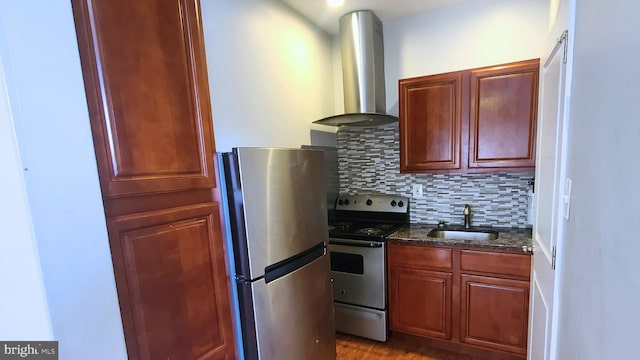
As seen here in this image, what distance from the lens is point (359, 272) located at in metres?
2.29

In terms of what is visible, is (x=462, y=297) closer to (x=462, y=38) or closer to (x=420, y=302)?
(x=420, y=302)

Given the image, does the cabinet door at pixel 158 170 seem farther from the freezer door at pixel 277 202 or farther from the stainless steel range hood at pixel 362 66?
the stainless steel range hood at pixel 362 66

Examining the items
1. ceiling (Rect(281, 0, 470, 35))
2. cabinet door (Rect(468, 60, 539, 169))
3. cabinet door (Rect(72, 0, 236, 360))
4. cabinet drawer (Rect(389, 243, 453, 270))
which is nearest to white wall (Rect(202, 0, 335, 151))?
ceiling (Rect(281, 0, 470, 35))

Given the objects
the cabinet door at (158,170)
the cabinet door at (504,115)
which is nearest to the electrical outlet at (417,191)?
the cabinet door at (504,115)

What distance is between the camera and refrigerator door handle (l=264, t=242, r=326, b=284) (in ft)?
4.68

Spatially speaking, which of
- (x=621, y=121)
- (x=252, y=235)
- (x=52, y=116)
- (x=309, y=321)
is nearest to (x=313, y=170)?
(x=252, y=235)

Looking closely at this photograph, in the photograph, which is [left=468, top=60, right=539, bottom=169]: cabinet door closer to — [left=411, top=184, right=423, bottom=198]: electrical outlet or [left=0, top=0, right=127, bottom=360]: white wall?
[left=411, top=184, right=423, bottom=198]: electrical outlet

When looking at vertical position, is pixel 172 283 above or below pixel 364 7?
below

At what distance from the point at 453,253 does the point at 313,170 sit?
1.21 m

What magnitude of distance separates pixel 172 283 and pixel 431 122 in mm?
2012

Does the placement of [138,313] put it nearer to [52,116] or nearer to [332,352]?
[52,116]

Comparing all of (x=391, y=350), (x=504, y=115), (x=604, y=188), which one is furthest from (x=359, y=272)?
Answer: (x=604, y=188)

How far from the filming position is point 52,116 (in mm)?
661

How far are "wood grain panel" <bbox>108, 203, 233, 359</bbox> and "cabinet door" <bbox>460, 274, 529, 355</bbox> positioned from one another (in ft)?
5.51
